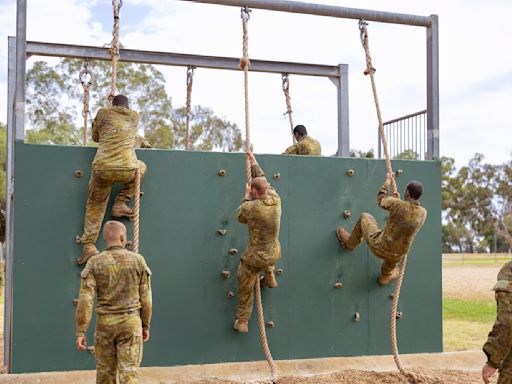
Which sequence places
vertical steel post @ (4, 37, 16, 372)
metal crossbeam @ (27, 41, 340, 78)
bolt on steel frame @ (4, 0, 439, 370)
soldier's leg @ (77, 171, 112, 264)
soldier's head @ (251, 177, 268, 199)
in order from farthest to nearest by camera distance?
1. metal crossbeam @ (27, 41, 340, 78)
2. vertical steel post @ (4, 37, 16, 372)
3. bolt on steel frame @ (4, 0, 439, 370)
4. soldier's head @ (251, 177, 268, 199)
5. soldier's leg @ (77, 171, 112, 264)

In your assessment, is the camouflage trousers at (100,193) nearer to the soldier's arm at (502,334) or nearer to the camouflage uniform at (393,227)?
the camouflage uniform at (393,227)

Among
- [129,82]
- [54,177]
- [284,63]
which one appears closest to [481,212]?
[129,82]

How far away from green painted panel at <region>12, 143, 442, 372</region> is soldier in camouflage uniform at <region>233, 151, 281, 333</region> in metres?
0.26

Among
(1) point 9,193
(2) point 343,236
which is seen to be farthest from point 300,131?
(1) point 9,193

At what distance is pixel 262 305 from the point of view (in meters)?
8.13

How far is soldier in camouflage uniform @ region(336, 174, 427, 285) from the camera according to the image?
7.75 meters

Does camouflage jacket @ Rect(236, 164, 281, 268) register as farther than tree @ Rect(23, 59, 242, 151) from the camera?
No

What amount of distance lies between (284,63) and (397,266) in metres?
4.11

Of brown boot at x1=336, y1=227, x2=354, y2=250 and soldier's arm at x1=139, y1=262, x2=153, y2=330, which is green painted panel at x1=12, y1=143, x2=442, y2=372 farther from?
soldier's arm at x1=139, y1=262, x2=153, y2=330

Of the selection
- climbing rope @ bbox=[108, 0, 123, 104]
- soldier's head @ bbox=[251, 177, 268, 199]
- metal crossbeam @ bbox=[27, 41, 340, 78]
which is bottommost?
soldier's head @ bbox=[251, 177, 268, 199]

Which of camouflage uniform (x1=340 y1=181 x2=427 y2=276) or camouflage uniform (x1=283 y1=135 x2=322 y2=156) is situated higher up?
camouflage uniform (x1=283 y1=135 x2=322 y2=156)

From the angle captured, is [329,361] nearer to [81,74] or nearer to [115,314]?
[115,314]

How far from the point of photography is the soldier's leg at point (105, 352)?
5645 mm

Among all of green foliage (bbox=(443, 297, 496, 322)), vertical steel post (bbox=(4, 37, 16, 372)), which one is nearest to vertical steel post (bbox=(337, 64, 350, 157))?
vertical steel post (bbox=(4, 37, 16, 372))
